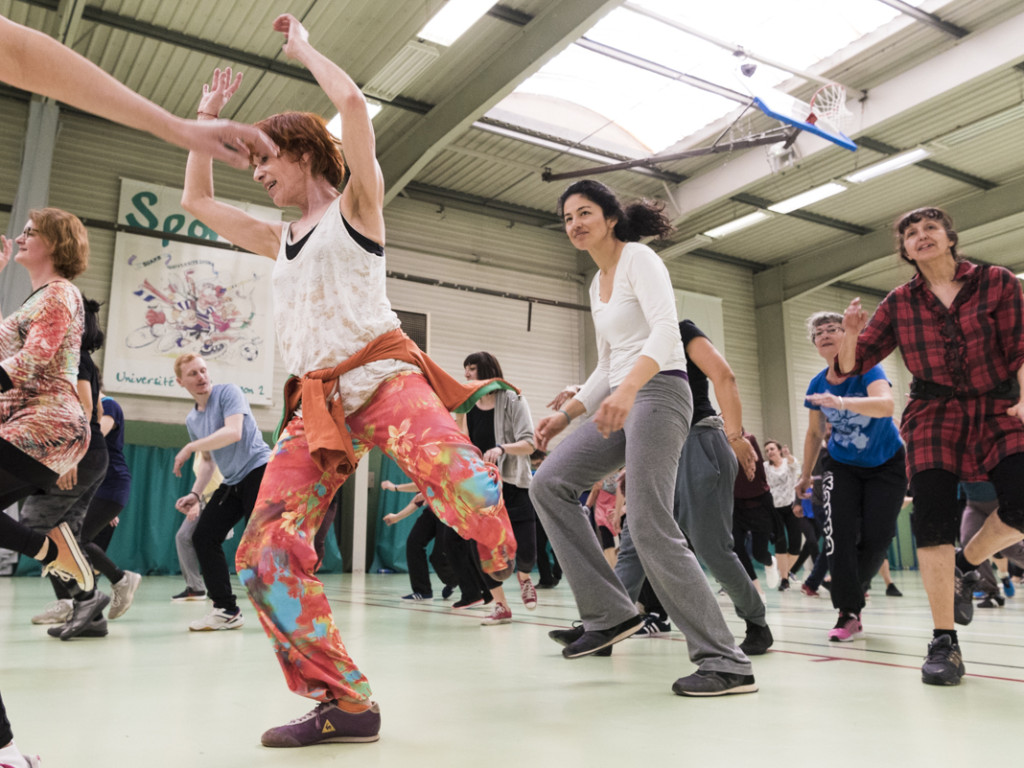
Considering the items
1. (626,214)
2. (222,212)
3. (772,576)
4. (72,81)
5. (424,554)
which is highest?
(626,214)

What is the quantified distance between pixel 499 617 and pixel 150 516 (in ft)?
25.1

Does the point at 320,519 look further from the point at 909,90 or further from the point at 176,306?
the point at 909,90

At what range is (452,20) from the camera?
9297 millimetres

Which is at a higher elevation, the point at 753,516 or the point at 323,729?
the point at 753,516

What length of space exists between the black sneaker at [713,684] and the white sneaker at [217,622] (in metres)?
2.68

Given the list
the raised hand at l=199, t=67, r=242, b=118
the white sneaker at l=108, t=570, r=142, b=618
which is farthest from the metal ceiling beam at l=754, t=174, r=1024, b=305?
the raised hand at l=199, t=67, r=242, b=118

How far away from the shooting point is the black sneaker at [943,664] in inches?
100

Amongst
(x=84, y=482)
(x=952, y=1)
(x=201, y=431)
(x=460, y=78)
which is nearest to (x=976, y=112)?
(x=952, y=1)

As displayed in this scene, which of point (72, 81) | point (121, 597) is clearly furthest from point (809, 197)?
point (72, 81)

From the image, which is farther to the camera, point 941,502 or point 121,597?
point 121,597

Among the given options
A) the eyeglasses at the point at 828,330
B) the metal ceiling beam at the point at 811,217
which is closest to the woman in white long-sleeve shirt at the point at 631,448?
the eyeglasses at the point at 828,330

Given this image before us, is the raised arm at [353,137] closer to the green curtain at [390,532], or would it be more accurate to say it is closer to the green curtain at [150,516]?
the green curtain at [150,516]

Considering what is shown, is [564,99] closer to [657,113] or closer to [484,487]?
[657,113]

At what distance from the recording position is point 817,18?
10062 mm
